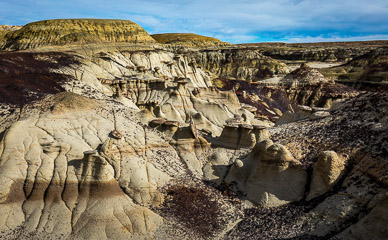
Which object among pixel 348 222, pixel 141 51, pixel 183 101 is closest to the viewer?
pixel 348 222

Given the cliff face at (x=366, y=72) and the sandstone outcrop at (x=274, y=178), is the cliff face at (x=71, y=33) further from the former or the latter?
the sandstone outcrop at (x=274, y=178)

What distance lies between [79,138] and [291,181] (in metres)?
15.0

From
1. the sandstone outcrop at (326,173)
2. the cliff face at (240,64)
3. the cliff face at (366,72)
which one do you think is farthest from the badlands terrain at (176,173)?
the cliff face at (240,64)

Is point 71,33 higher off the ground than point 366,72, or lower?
higher

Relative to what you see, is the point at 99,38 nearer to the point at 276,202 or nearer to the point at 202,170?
the point at 202,170

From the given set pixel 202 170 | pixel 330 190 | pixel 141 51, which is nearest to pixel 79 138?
pixel 202 170

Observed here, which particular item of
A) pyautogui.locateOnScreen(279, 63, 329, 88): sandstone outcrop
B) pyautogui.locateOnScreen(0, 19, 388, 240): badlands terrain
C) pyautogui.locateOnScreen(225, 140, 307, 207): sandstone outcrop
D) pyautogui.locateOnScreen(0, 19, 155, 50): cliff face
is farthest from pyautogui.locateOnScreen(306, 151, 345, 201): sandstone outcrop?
pyautogui.locateOnScreen(0, 19, 155, 50): cliff face

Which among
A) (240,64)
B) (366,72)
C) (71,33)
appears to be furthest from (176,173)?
(240,64)

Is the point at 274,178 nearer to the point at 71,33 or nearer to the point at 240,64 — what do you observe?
the point at 240,64

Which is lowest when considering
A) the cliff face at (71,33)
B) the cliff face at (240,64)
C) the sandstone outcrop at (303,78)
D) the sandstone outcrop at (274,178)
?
the sandstone outcrop at (274,178)

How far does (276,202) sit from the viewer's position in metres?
17.4

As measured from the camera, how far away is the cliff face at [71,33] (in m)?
76.8

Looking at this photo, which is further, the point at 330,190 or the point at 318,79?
the point at 318,79

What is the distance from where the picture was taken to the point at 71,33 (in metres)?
77.1
